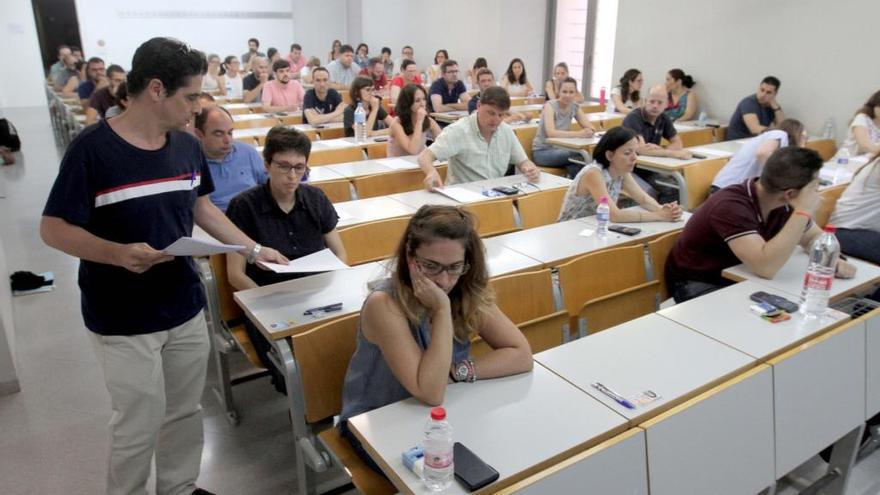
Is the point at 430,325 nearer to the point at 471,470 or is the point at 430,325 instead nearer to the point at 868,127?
the point at 471,470

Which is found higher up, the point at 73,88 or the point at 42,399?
the point at 73,88

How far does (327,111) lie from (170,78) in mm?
5268

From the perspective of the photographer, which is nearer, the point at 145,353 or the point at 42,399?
the point at 145,353

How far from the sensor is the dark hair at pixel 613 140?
3.33 metres

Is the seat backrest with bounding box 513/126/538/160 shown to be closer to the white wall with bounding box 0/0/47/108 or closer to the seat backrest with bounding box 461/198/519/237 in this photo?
the seat backrest with bounding box 461/198/519/237

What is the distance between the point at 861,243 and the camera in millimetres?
3342

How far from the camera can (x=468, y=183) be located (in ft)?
13.7

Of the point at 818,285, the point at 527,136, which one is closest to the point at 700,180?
the point at 527,136

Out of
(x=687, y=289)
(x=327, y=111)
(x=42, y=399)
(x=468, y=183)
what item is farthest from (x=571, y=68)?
(x=42, y=399)

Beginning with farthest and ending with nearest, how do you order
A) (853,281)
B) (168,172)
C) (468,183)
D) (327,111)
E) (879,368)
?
(327,111) < (468,183) < (853,281) < (879,368) < (168,172)

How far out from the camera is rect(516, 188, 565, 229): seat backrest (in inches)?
147

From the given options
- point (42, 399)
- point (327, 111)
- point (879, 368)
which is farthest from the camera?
point (327, 111)

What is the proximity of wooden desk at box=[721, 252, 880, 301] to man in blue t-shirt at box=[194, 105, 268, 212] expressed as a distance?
7.98ft

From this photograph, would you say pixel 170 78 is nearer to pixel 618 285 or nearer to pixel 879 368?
pixel 618 285
